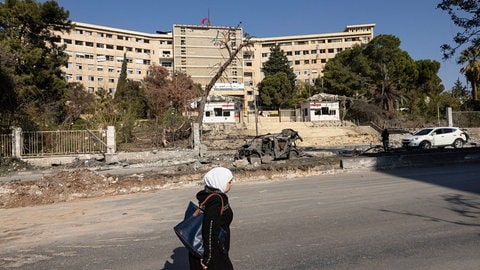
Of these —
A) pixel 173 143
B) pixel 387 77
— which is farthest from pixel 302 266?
pixel 387 77

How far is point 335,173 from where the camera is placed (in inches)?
639

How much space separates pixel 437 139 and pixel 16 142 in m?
27.1

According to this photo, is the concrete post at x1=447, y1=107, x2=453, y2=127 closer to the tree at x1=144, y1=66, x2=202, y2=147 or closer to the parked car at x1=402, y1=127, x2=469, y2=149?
the parked car at x1=402, y1=127, x2=469, y2=149

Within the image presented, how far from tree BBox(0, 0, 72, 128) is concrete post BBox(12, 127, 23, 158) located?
16.6 ft

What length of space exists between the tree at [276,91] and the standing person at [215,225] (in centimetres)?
7254

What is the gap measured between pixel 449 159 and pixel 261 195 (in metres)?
10.7

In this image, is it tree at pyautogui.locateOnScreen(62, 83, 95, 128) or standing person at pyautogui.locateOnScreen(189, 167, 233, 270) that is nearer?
standing person at pyautogui.locateOnScreen(189, 167, 233, 270)

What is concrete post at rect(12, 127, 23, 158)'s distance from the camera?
77.2 ft

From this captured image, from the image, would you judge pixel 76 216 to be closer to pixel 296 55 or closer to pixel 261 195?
pixel 261 195

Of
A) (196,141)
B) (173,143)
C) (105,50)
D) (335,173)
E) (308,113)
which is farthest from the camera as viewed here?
(105,50)

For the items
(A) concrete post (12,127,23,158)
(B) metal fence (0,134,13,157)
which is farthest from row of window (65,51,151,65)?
(A) concrete post (12,127,23,158)

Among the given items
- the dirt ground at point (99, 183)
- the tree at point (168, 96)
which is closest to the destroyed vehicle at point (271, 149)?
the dirt ground at point (99, 183)

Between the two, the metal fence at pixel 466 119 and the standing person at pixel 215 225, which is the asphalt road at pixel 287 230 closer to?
the standing person at pixel 215 225

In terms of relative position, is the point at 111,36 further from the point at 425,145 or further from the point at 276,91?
the point at 425,145
